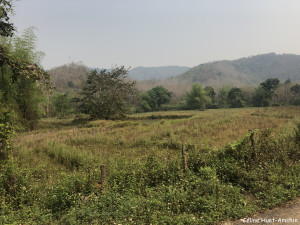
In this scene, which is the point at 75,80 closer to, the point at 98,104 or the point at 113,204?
the point at 98,104

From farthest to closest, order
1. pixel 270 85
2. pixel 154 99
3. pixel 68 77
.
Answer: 1. pixel 68 77
2. pixel 154 99
3. pixel 270 85

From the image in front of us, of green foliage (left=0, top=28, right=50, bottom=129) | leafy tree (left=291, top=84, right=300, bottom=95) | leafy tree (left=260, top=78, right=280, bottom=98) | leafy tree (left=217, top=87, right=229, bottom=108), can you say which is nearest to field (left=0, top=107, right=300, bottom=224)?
green foliage (left=0, top=28, right=50, bottom=129)

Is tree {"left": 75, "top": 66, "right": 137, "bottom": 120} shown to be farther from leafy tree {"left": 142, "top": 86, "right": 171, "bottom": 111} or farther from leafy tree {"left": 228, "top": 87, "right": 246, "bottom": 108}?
leafy tree {"left": 228, "top": 87, "right": 246, "bottom": 108}

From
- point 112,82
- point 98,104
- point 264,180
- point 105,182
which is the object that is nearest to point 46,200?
point 105,182

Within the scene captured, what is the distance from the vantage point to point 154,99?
236ft

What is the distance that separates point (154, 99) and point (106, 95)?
42213 mm

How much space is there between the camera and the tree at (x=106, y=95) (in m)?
29.7

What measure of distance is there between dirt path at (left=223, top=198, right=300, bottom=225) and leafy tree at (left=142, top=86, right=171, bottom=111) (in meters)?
62.8

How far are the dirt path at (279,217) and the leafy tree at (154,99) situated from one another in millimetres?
62774

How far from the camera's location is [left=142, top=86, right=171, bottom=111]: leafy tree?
69.1m

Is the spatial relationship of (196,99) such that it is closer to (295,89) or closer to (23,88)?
(295,89)

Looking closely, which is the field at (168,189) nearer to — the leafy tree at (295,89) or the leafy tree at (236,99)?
the leafy tree at (236,99)

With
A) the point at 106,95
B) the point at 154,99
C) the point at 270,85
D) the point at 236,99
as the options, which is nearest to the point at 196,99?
the point at 236,99

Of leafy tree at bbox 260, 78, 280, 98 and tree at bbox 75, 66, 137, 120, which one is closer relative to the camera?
tree at bbox 75, 66, 137, 120
